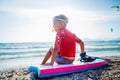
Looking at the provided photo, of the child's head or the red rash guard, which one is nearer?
the red rash guard

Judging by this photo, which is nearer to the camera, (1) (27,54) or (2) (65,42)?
(2) (65,42)

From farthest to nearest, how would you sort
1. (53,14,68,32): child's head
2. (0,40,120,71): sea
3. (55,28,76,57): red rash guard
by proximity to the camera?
(0,40,120,71): sea → (53,14,68,32): child's head → (55,28,76,57): red rash guard

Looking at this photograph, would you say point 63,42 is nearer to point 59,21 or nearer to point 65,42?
point 65,42

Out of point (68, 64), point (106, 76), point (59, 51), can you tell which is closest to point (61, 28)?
point (59, 51)

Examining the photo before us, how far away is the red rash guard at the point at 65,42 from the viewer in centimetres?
453

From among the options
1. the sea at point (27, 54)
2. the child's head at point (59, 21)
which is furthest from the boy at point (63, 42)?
the sea at point (27, 54)

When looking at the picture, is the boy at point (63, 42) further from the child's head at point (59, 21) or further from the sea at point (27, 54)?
the sea at point (27, 54)

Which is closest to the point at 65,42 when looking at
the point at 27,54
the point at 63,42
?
the point at 63,42

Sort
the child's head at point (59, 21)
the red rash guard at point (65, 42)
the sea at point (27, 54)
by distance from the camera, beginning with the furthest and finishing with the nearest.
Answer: the sea at point (27, 54) → the child's head at point (59, 21) → the red rash guard at point (65, 42)

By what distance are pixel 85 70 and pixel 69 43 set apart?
→ 3.03ft

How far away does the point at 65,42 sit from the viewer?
4.72 meters

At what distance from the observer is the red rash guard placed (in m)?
4.53

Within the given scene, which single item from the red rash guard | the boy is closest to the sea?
the boy

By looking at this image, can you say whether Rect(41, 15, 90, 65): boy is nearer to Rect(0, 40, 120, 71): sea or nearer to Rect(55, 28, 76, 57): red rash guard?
Rect(55, 28, 76, 57): red rash guard
